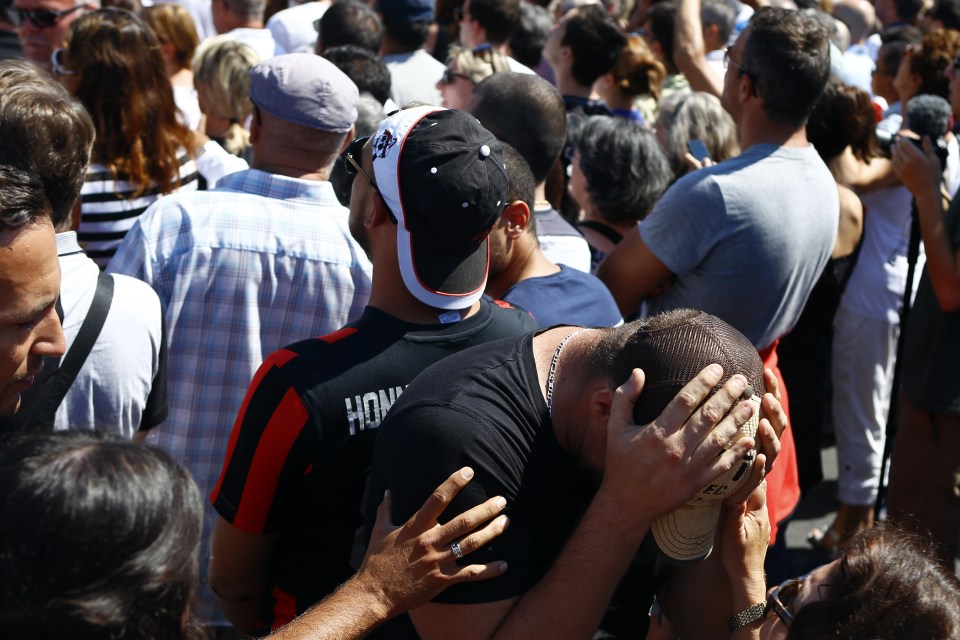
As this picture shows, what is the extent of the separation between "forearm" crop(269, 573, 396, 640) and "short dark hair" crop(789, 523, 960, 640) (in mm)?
713

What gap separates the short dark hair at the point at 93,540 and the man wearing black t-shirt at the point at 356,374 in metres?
0.73

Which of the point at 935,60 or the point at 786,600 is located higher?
the point at 786,600

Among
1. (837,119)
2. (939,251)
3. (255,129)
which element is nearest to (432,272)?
(255,129)

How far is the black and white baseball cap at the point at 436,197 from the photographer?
2.23 m

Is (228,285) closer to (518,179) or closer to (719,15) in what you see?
(518,179)

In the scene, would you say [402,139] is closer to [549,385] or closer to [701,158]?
[549,385]

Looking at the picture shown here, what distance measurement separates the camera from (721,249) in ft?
11.3

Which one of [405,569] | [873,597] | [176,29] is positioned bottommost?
[176,29]

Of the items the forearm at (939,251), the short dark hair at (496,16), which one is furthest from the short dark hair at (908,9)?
the forearm at (939,251)

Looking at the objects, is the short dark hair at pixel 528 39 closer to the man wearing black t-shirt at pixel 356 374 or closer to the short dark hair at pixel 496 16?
the short dark hair at pixel 496 16

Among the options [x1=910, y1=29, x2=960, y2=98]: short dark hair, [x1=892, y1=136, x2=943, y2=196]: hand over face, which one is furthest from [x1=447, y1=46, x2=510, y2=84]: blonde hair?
[x1=910, y1=29, x2=960, y2=98]: short dark hair

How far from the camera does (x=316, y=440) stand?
2.14m

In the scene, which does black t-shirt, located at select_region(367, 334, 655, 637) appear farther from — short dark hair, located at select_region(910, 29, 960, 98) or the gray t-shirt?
short dark hair, located at select_region(910, 29, 960, 98)

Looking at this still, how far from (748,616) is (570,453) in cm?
54
